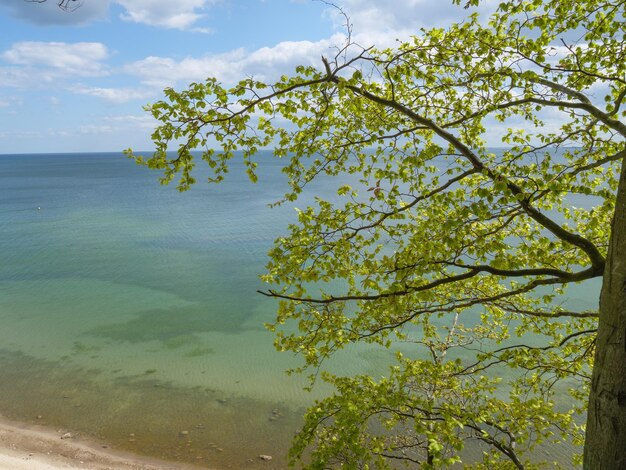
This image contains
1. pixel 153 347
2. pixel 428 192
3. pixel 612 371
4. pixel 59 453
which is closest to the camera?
pixel 612 371

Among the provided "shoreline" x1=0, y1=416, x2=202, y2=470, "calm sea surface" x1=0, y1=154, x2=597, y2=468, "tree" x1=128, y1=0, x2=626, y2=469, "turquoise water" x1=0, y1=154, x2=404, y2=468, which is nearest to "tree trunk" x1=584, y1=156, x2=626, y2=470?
"tree" x1=128, y1=0, x2=626, y2=469

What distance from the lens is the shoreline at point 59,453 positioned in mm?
11734

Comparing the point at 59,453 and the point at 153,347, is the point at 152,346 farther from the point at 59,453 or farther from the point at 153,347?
the point at 59,453

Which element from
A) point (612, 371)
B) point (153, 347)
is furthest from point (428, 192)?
point (153, 347)

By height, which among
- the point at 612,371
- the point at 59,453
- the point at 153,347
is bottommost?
the point at 59,453

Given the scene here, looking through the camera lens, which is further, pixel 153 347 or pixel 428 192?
pixel 153 347

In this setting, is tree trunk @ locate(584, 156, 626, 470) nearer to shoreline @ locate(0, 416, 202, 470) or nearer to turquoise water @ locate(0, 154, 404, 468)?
turquoise water @ locate(0, 154, 404, 468)

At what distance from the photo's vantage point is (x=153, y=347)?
18.5 meters

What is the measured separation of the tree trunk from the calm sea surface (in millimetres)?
10262

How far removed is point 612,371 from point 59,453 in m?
13.5

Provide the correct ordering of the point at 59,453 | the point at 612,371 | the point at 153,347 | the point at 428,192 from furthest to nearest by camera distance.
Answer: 1. the point at 153,347
2. the point at 59,453
3. the point at 428,192
4. the point at 612,371

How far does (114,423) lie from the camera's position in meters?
13.9

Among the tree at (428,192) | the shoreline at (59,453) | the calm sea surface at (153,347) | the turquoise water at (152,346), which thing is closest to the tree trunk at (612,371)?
the tree at (428,192)

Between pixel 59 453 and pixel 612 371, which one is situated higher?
pixel 612 371
